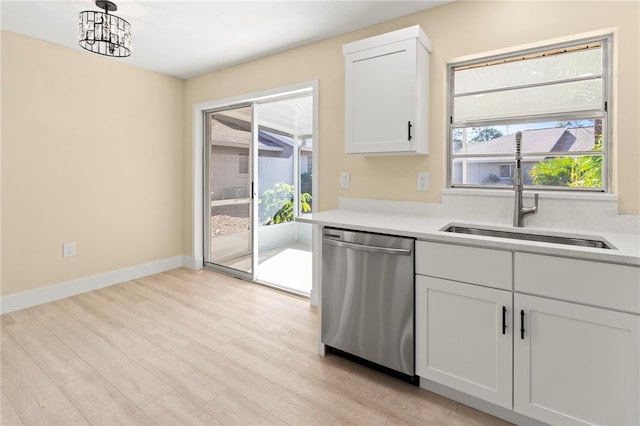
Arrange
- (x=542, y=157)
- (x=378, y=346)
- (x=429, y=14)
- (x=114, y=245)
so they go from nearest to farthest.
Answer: (x=378, y=346), (x=542, y=157), (x=429, y=14), (x=114, y=245)

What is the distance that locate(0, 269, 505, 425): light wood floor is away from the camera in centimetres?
166

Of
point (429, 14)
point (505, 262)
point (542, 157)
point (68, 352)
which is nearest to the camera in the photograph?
point (505, 262)

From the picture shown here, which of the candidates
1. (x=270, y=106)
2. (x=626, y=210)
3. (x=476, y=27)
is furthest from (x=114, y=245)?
(x=626, y=210)

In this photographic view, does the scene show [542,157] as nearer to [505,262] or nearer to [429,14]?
[505,262]

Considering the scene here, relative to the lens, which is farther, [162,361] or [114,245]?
[114,245]

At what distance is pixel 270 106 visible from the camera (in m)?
4.87

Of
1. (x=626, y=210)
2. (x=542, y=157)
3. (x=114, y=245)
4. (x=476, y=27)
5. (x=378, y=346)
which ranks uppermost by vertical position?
(x=476, y=27)

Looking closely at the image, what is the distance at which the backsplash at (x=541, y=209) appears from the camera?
183cm

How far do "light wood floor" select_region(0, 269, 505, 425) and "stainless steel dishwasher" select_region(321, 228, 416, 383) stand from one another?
6.1 inches

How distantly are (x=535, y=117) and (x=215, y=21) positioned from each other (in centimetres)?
244

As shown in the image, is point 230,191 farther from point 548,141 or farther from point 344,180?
point 548,141

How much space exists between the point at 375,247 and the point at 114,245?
309cm

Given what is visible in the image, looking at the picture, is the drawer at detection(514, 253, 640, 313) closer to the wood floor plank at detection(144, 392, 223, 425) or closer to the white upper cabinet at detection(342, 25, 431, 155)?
the white upper cabinet at detection(342, 25, 431, 155)

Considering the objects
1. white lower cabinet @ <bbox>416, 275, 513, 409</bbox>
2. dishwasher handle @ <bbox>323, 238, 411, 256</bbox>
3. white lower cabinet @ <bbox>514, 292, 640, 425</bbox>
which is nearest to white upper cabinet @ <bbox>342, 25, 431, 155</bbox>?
dishwasher handle @ <bbox>323, 238, 411, 256</bbox>
